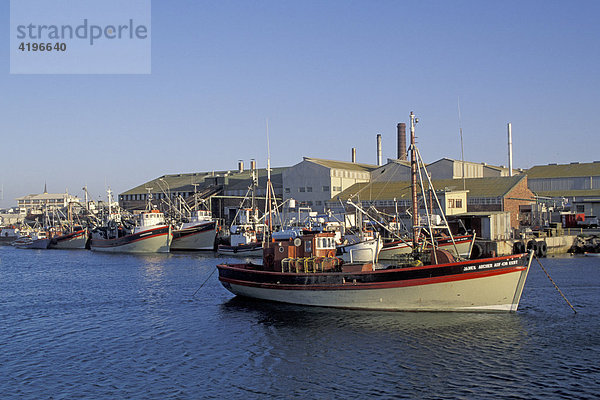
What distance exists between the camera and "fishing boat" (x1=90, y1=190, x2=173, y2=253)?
9425 cm

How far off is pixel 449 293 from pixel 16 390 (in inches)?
873

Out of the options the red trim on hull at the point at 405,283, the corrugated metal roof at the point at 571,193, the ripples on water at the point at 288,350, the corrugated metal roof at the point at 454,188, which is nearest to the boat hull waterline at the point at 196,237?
the corrugated metal roof at the point at 454,188

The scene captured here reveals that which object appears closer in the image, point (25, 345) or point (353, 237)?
point (25, 345)

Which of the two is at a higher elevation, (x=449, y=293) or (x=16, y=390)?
(x=449, y=293)

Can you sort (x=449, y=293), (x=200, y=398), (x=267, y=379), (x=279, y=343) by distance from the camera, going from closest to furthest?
(x=200, y=398) → (x=267, y=379) → (x=279, y=343) → (x=449, y=293)

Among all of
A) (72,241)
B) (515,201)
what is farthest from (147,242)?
(515,201)

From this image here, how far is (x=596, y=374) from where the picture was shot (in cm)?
2280

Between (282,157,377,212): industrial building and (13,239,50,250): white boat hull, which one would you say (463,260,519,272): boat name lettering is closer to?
(282,157,377,212): industrial building

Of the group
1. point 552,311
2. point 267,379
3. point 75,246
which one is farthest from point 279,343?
point 75,246

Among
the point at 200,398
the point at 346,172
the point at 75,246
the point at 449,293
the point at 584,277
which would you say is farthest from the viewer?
the point at 75,246

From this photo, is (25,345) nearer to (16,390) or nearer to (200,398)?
(16,390)

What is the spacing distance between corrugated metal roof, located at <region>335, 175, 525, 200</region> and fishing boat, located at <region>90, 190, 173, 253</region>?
103ft

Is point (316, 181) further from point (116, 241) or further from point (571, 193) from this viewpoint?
point (571, 193)

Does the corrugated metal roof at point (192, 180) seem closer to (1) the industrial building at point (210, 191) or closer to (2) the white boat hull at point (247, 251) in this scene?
(1) the industrial building at point (210, 191)
